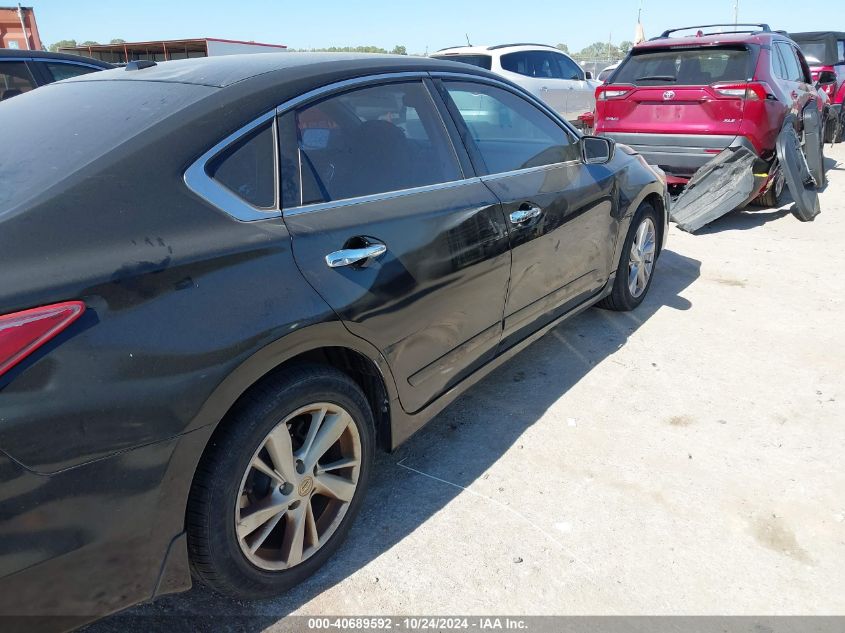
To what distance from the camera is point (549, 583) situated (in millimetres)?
2238

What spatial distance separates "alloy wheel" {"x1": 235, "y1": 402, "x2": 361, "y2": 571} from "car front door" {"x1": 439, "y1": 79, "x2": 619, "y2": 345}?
115 centimetres

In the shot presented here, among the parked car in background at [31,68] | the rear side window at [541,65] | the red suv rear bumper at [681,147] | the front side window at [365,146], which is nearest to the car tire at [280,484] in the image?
the front side window at [365,146]

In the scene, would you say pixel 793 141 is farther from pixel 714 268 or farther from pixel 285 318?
pixel 285 318

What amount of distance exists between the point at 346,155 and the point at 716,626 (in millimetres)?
2037

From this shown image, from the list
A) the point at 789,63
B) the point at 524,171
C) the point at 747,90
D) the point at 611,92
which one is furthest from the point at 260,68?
the point at 789,63

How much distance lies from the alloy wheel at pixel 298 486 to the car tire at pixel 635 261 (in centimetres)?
264

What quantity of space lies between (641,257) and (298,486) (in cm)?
322

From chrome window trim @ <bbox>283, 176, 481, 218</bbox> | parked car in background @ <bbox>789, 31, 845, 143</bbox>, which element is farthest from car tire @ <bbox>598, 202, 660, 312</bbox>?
parked car in background @ <bbox>789, 31, 845, 143</bbox>

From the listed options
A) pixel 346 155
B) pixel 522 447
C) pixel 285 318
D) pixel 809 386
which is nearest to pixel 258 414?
pixel 285 318

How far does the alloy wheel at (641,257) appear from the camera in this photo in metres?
4.37

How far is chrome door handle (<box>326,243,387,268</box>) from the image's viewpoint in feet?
6.77

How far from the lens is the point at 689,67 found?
21.8ft

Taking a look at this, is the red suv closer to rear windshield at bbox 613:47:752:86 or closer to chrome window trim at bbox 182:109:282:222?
rear windshield at bbox 613:47:752:86

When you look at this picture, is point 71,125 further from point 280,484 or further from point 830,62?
point 830,62
